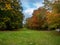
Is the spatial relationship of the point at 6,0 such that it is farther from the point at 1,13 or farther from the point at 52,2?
the point at 52,2

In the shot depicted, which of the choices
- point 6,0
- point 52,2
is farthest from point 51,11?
point 6,0

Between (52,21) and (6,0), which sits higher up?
(6,0)

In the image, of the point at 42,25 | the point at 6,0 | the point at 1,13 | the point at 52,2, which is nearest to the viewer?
the point at 6,0

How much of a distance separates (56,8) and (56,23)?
8.71 ft

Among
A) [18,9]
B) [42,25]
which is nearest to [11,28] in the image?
[18,9]

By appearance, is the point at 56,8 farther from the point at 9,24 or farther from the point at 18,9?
the point at 18,9

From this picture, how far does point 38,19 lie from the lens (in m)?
72.1

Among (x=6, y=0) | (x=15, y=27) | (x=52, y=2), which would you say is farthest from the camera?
(x=15, y=27)

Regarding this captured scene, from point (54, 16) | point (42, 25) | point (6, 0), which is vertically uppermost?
point (6, 0)

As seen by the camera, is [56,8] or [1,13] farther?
[56,8]

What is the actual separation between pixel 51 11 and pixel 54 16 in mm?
2213

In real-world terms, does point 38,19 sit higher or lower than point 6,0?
lower

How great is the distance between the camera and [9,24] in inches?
2178

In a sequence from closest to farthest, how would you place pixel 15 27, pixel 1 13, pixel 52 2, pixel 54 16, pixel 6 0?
pixel 6 0 < pixel 1 13 < pixel 54 16 < pixel 52 2 < pixel 15 27
